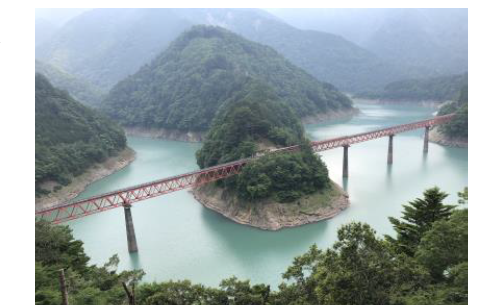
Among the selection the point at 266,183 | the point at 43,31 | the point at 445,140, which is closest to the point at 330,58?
the point at 445,140

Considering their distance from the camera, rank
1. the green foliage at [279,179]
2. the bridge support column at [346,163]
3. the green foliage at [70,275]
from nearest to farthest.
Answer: the green foliage at [70,275], the green foliage at [279,179], the bridge support column at [346,163]

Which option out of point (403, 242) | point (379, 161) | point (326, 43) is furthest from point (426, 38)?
point (403, 242)

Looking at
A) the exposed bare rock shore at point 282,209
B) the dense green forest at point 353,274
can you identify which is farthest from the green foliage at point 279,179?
the dense green forest at point 353,274

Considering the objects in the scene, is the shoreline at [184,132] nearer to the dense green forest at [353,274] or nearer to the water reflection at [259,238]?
the water reflection at [259,238]

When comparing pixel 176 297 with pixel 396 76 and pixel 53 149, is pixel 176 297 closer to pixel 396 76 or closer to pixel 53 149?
pixel 53 149

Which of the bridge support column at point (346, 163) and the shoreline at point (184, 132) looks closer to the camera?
the bridge support column at point (346, 163)

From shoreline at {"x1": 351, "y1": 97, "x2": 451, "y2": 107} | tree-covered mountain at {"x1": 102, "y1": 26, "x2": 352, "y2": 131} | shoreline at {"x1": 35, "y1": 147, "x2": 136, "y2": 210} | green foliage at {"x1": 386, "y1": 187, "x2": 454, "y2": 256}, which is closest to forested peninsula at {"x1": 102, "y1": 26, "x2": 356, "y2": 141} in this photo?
tree-covered mountain at {"x1": 102, "y1": 26, "x2": 352, "y2": 131}

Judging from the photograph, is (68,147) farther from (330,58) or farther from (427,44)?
(427,44)
